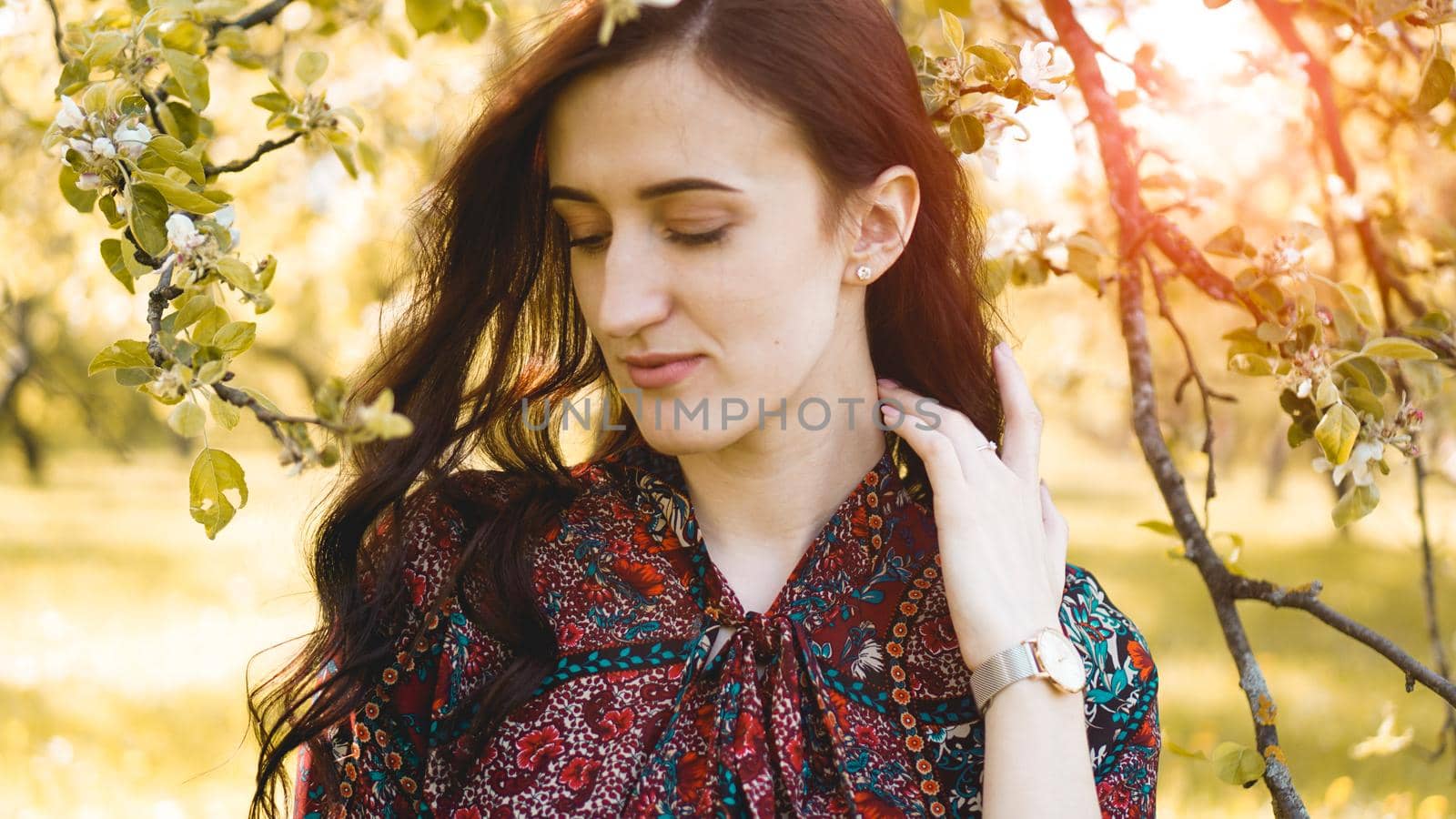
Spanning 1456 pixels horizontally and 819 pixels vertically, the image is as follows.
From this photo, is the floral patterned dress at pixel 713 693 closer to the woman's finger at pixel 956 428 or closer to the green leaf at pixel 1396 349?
the woman's finger at pixel 956 428

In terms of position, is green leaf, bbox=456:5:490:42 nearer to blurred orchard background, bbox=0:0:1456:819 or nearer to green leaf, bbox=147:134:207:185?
blurred orchard background, bbox=0:0:1456:819

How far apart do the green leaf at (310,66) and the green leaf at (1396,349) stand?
157 centimetres

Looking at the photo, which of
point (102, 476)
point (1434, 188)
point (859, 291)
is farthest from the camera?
point (102, 476)

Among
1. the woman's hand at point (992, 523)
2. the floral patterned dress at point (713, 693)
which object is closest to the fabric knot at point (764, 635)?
the floral patterned dress at point (713, 693)

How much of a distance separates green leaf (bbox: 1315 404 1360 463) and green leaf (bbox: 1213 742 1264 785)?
1.56 ft

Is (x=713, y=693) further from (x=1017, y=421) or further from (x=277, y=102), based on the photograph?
(x=277, y=102)

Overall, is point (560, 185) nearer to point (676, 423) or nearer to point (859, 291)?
point (676, 423)

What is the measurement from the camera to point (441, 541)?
200 centimetres

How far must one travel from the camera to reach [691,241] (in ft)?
5.82

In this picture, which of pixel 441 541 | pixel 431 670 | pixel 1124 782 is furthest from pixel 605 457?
pixel 1124 782

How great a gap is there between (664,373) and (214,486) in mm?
672

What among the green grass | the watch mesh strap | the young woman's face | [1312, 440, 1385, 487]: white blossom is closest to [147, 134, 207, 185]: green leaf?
the young woman's face

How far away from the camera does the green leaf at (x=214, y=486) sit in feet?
4.43

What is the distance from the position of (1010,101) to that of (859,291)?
392 millimetres
